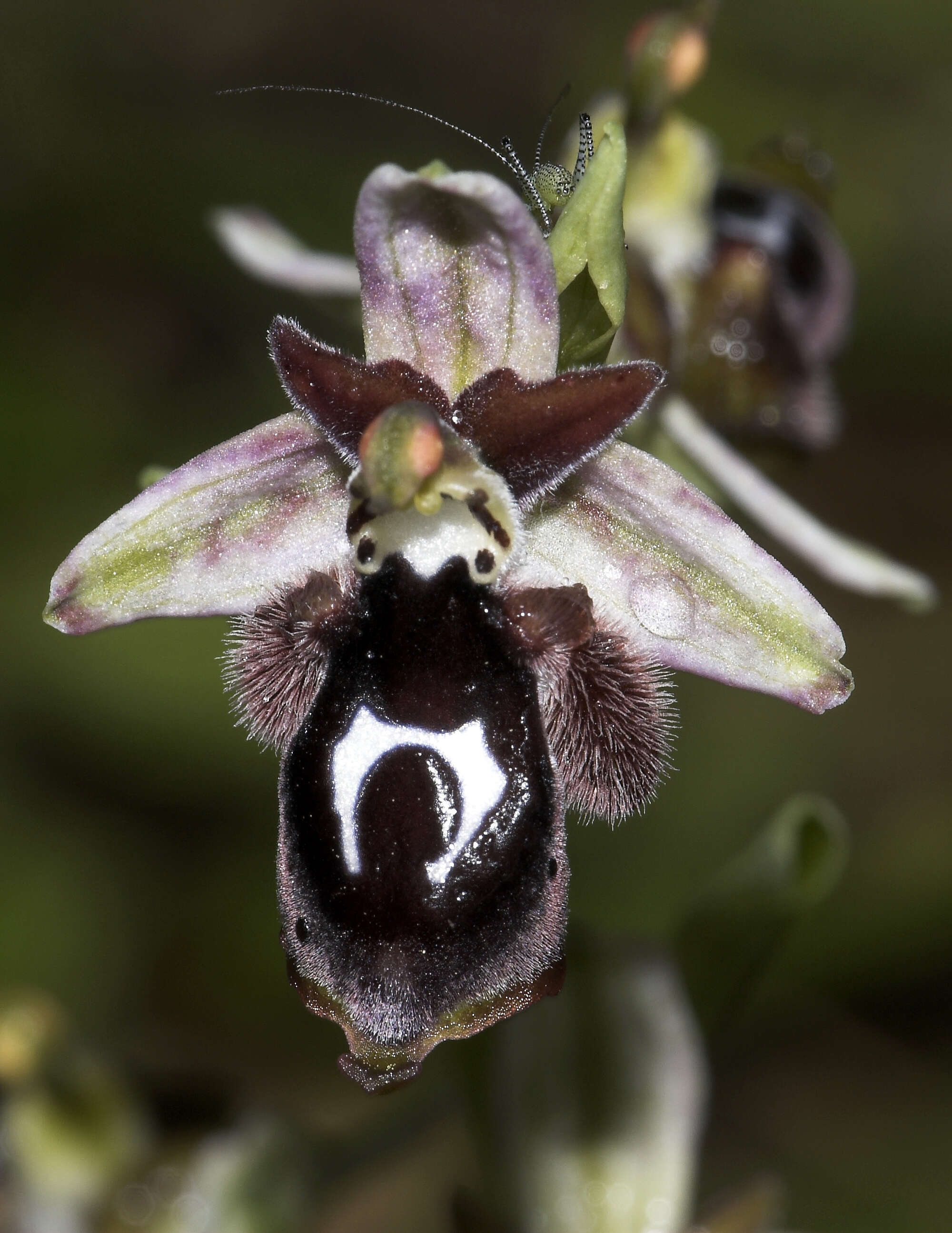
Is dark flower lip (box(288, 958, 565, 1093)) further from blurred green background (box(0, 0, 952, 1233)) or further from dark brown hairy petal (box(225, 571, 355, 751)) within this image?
blurred green background (box(0, 0, 952, 1233))

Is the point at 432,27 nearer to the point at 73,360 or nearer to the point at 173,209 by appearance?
the point at 173,209

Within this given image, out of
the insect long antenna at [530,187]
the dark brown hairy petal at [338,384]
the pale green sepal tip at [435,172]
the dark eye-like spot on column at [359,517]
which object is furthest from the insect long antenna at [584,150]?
the dark eye-like spot on column at [359,517]

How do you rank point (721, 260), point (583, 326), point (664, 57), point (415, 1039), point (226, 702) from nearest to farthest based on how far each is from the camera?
point (415, 1039) < point (583, 326) < point (664, 57) < point (721, 260) < point (226, 702)

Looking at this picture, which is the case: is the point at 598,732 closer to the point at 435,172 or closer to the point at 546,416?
the point at 546,416

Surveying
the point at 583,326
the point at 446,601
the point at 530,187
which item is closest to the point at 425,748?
the point at 446,601

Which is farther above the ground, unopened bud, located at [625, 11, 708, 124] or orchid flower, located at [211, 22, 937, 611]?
unopened bud, located at [625, 11, 708, 124]

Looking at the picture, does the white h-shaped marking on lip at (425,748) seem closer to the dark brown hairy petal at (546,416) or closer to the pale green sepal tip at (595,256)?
the dark brown hairy petal at (546,416)

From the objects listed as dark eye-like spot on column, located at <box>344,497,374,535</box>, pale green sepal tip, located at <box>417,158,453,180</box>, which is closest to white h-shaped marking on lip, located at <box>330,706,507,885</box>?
dark eye-like spot on column, located at <box>344,497,374,535</box>

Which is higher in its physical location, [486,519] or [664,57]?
[664,57]
